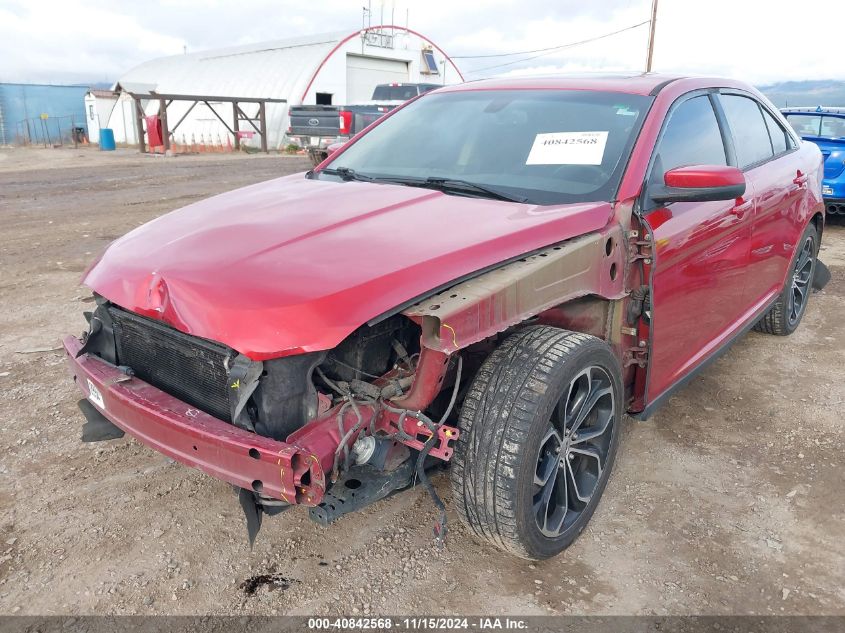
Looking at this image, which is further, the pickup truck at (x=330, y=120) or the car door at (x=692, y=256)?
the pickup truck at (x=330, y=120)

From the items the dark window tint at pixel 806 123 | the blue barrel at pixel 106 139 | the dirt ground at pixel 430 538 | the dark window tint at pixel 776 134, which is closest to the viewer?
the dirt ground at pixel 430 538

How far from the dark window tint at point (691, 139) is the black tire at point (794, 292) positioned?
5.17 ft

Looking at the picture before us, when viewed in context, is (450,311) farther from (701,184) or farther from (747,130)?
(747,130)

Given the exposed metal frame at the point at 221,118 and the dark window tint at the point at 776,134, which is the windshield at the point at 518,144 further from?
the exposed metal frame at the point at 221,118

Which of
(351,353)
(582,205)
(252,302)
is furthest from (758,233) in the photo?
(252,302)

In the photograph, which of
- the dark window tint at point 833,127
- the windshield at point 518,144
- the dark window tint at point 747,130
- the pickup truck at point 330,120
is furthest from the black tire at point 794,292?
the pickup truck at point 330,120

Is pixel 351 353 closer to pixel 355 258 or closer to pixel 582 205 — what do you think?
pixel 355 258

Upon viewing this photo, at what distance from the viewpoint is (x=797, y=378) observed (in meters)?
4.20

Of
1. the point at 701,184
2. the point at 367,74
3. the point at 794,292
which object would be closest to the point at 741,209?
the point at 701,184

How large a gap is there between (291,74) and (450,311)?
84.2 feet

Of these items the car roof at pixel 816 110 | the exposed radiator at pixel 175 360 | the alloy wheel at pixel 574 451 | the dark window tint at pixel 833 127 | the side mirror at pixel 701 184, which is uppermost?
the car roof at pixel 816 110

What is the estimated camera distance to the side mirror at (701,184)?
2588 mm

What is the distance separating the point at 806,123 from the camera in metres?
9.36

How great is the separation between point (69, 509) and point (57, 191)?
11.0 meters
